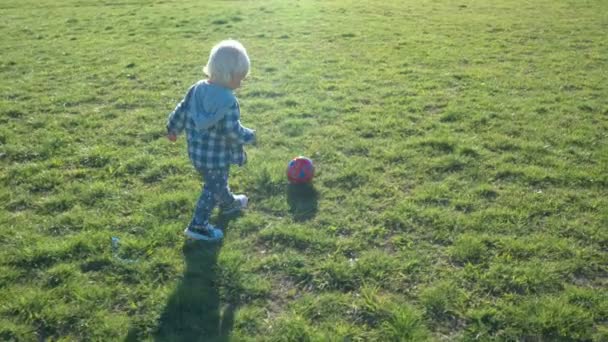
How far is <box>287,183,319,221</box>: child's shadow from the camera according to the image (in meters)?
5.85

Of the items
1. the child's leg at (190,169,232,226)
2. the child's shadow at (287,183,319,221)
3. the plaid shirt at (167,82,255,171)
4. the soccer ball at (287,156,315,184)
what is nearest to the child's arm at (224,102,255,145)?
the plaid shirt at (167,82,255,171)

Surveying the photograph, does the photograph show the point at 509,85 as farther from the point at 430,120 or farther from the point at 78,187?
the point at 78,187

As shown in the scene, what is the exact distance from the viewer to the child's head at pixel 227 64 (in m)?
4.82

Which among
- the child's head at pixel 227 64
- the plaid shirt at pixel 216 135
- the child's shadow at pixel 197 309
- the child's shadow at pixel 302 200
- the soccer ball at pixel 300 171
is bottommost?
the child's shadow at pixel 197 309

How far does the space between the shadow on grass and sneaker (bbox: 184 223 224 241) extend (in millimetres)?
221

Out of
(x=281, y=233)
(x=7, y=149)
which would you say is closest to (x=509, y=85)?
(x=281, y=233)

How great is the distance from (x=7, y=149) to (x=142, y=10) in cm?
1613

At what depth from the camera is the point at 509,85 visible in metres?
10.4

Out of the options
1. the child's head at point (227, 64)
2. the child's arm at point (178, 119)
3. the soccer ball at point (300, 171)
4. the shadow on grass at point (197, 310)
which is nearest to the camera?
the shadow on grass at point (197, 310)

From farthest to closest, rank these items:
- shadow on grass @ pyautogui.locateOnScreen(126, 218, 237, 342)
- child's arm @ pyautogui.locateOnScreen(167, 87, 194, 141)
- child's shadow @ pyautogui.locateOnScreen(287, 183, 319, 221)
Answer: child's shadow @ pyautogui.locateOnScreen(287, 183, 319, 221), child's arm @ pyautogui.locateOnScreen(167, 87, 194, 141), shadow on grass @ pyautogui.locateOnScreen(126, 218, 237, 342)

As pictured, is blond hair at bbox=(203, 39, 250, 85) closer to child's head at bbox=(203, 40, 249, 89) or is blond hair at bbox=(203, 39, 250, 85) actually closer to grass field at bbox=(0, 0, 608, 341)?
child's head at bbox=(203, 40, 249, 89)

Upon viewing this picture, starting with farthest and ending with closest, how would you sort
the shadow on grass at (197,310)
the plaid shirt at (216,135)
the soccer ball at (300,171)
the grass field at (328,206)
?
the soccer ball at (300,171) < the plaid shirt at (216,135) < the grass field at (328,206) < the shadow on grass at (197,310)

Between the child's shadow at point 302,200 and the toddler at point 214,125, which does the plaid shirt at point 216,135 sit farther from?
the child's shadow at point 302,200

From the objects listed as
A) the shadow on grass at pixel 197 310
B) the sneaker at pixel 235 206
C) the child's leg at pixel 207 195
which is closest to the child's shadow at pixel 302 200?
the sneaker at pixel 235 206
